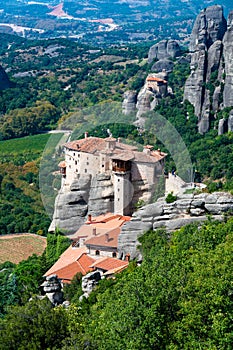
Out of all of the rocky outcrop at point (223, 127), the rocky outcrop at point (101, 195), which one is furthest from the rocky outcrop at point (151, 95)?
the rocky outcrop at point (101, 195)

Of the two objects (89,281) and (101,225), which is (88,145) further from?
(89,281)

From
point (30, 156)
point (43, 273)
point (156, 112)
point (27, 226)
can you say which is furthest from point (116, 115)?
point (43, 273)

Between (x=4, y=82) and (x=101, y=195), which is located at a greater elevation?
(x=4, y=82)

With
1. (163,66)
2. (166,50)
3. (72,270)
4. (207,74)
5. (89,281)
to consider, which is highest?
(166,50)

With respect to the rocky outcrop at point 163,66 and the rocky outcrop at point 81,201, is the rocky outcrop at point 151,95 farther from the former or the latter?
the rocky outcrop at point 81,201

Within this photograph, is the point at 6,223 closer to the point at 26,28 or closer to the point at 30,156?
the point at 30,156

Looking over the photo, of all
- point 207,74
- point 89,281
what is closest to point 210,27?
point 207,74
